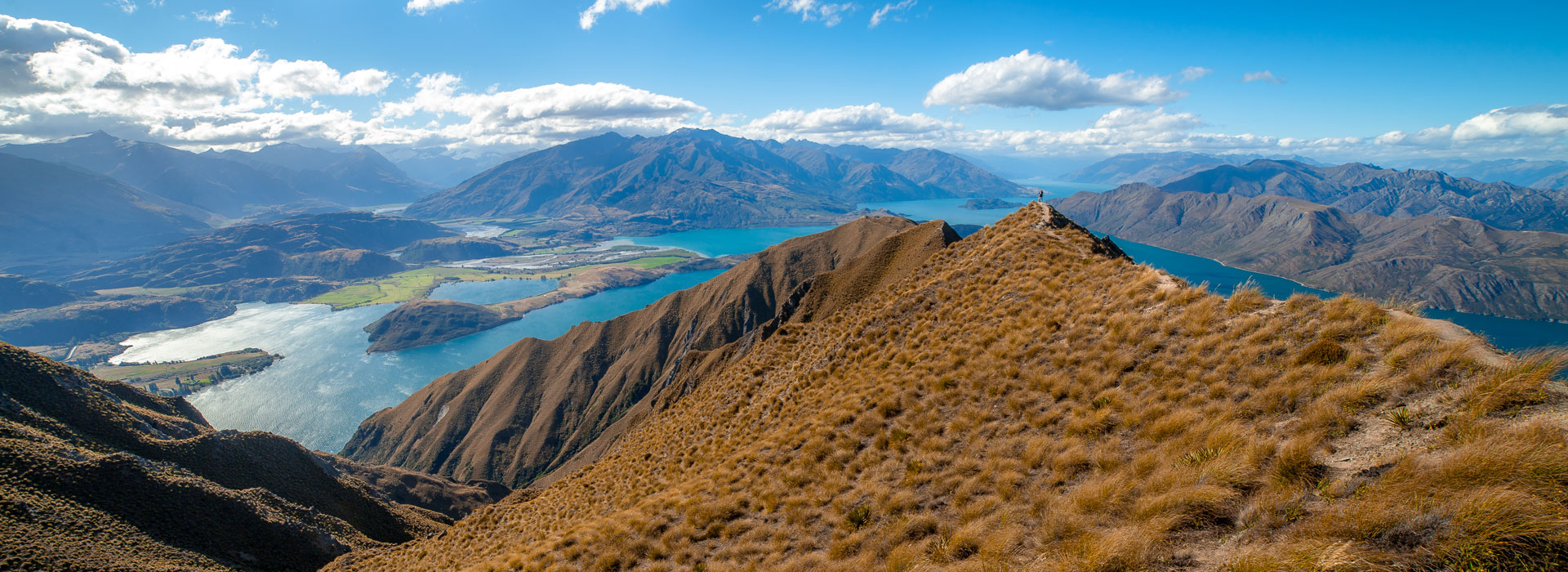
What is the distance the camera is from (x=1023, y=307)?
63.3 ft

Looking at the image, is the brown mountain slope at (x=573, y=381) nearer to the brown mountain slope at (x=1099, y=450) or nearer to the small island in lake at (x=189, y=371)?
the brown mountain slope at (x=1099, y=450)

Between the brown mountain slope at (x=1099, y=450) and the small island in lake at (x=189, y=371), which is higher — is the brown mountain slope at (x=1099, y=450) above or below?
above

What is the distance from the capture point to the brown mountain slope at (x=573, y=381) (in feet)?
327

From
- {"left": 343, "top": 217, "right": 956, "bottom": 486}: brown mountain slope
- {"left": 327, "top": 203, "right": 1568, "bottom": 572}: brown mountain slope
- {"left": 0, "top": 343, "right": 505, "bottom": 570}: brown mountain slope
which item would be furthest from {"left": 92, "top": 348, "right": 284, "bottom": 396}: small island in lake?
{"left": 327, "top": 203, "right": 1568, "bottom": 572}: brown mountain slope

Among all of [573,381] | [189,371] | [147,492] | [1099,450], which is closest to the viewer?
[1099,450]

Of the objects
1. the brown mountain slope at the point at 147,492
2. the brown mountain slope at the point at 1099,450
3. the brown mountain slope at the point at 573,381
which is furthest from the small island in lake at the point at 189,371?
the brown mountain slope at the point at 1099,450

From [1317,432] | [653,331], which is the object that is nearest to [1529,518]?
[1317,432]

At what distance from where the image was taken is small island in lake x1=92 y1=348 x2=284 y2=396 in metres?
161

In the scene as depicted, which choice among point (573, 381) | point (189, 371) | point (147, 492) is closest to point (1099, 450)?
point (147, 492)

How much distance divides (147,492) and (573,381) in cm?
7922

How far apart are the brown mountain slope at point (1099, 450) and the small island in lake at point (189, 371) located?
8702 inches

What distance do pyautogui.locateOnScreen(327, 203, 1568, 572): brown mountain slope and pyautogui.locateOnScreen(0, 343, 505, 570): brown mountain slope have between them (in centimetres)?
2076

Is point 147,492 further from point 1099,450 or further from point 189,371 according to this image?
point 189,371

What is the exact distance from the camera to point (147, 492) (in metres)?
31.1
